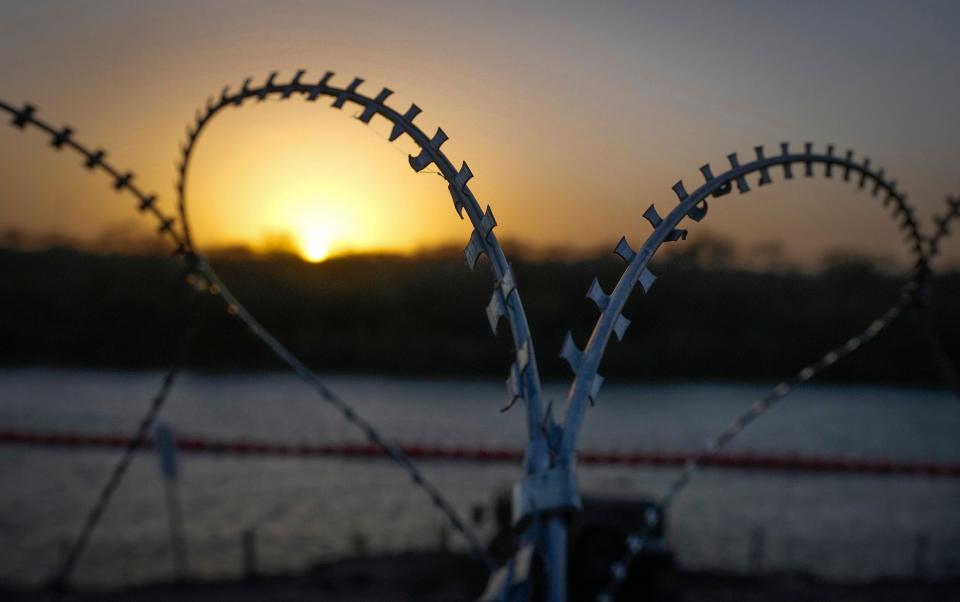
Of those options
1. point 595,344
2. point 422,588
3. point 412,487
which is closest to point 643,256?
point 595,344

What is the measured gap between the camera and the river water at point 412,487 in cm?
1385

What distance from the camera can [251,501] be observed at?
16531mm

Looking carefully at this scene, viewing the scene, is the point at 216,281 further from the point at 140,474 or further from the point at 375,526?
the point at 140,474

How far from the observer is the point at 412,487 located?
17.5m

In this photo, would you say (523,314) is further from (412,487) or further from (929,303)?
(412,487)

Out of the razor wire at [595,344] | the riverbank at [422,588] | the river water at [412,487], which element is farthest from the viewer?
the river water at [412,487]

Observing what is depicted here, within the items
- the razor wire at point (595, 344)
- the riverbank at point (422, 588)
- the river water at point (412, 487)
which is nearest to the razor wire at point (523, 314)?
the razor wire at point (595, 344)

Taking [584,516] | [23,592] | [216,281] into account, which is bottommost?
[23,592]

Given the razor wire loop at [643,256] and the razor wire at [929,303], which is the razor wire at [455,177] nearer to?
the razor wire loop at [643,256]

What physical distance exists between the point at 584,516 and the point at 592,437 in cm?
1342

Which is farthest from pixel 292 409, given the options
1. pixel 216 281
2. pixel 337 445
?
pixel 216 281

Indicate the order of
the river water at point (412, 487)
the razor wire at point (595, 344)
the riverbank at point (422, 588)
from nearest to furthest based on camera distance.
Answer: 1. the razor wire at point (595, 344)
2. the riverbank at point (422, 588)
3. the river water at point (412, 487)

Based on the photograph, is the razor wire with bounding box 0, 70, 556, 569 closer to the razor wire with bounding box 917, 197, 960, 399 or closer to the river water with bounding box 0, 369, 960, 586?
the razor wire with bounding box 917, 197, 960, 399

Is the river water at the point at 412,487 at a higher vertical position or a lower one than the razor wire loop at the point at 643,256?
lower
